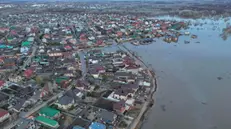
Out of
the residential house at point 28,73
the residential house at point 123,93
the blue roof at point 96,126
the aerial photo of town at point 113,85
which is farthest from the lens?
the residential house at point 28,73

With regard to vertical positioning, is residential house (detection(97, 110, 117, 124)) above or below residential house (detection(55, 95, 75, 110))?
below

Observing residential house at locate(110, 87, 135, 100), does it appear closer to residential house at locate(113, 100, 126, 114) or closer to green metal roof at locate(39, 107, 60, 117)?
residential house at locate(113, 100, 126, 114)

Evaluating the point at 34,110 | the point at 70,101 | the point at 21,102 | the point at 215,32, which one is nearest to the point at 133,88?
the point at 70,101

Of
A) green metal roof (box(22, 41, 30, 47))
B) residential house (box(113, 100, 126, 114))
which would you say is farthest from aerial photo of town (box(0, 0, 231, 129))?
green metal roof (box(22, 41, 30, 47))

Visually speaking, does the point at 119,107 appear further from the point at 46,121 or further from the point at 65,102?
the point at 46,121

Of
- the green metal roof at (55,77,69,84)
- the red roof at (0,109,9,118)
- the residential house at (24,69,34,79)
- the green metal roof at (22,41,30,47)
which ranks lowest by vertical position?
the red roof at (0,109,9,118)

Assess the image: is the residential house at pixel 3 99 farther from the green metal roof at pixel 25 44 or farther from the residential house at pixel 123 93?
the green metal roof at pixel 25 44

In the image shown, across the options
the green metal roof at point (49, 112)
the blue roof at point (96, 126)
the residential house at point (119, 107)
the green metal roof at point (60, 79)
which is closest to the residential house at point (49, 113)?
the green metal roof at point (49, 112)

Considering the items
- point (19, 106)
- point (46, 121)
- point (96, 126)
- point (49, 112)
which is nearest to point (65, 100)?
point (49, 112)
